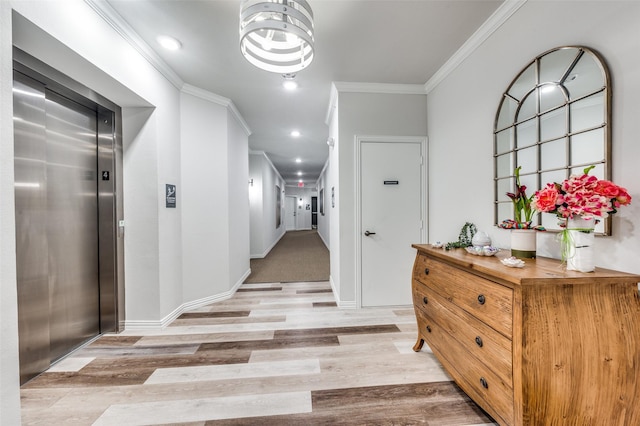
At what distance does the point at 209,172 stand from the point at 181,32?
5.00 ft

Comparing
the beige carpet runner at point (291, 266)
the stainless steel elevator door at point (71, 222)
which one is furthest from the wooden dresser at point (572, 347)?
the beige carpet runner at point (291, 266)

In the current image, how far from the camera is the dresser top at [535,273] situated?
1.01 m

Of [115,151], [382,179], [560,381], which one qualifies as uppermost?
[115,151]

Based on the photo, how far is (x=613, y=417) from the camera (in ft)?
3.43

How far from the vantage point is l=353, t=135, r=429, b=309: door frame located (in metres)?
2.91

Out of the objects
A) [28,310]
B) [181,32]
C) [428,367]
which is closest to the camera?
[28,310]

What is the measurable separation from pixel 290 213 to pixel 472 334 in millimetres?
12218

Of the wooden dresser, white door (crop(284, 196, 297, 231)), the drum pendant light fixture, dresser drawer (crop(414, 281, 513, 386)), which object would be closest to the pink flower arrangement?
the wooden dresser

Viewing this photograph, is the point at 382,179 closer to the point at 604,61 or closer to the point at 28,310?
the point at 604,61

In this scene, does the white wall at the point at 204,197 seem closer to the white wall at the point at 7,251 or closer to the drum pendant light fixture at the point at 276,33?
the white wall at the point at 7,251

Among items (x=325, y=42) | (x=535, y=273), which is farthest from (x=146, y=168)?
(x=535, y=273)

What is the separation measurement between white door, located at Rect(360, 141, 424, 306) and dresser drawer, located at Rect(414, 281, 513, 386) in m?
1.05

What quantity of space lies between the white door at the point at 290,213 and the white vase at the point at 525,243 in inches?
457

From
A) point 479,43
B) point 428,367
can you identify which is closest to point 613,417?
point 428,367
